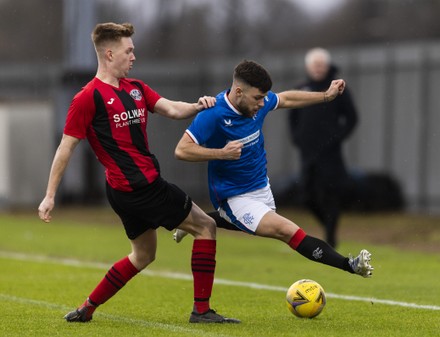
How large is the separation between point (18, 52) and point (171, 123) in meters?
18.5

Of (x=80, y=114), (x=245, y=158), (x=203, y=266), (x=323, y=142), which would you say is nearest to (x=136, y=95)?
(x=80, y=114)

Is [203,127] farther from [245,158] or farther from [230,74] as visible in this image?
[230,74]

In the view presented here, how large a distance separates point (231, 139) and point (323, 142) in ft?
19.0

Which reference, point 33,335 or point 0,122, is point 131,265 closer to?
point 33,335

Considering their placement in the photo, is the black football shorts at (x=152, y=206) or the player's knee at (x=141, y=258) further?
the player's knee at (x=141, y=258)

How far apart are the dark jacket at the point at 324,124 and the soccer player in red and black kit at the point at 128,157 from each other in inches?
229

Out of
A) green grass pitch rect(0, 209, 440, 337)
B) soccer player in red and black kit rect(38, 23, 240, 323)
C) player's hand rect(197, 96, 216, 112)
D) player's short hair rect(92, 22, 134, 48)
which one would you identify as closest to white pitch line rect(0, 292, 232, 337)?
green grass pitch rect(0, 209, 440, 337)

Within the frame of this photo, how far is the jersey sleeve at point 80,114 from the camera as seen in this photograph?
7.78 metres

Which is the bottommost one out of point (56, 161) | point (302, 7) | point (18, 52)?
point (18, 52)

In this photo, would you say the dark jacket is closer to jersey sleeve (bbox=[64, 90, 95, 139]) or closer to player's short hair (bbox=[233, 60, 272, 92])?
player's short hair (bbox=[233, 60, 272, 92])

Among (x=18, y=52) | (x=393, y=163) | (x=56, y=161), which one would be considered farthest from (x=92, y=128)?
(x=18, y=52)

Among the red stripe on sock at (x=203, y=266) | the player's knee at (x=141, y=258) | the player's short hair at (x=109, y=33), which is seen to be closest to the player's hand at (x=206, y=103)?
the player's short hair at (x=109, y=33)

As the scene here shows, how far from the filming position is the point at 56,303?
9.46 metres

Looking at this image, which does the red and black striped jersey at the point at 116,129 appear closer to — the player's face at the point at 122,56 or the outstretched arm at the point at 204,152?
the player's face at the point at 122,56
